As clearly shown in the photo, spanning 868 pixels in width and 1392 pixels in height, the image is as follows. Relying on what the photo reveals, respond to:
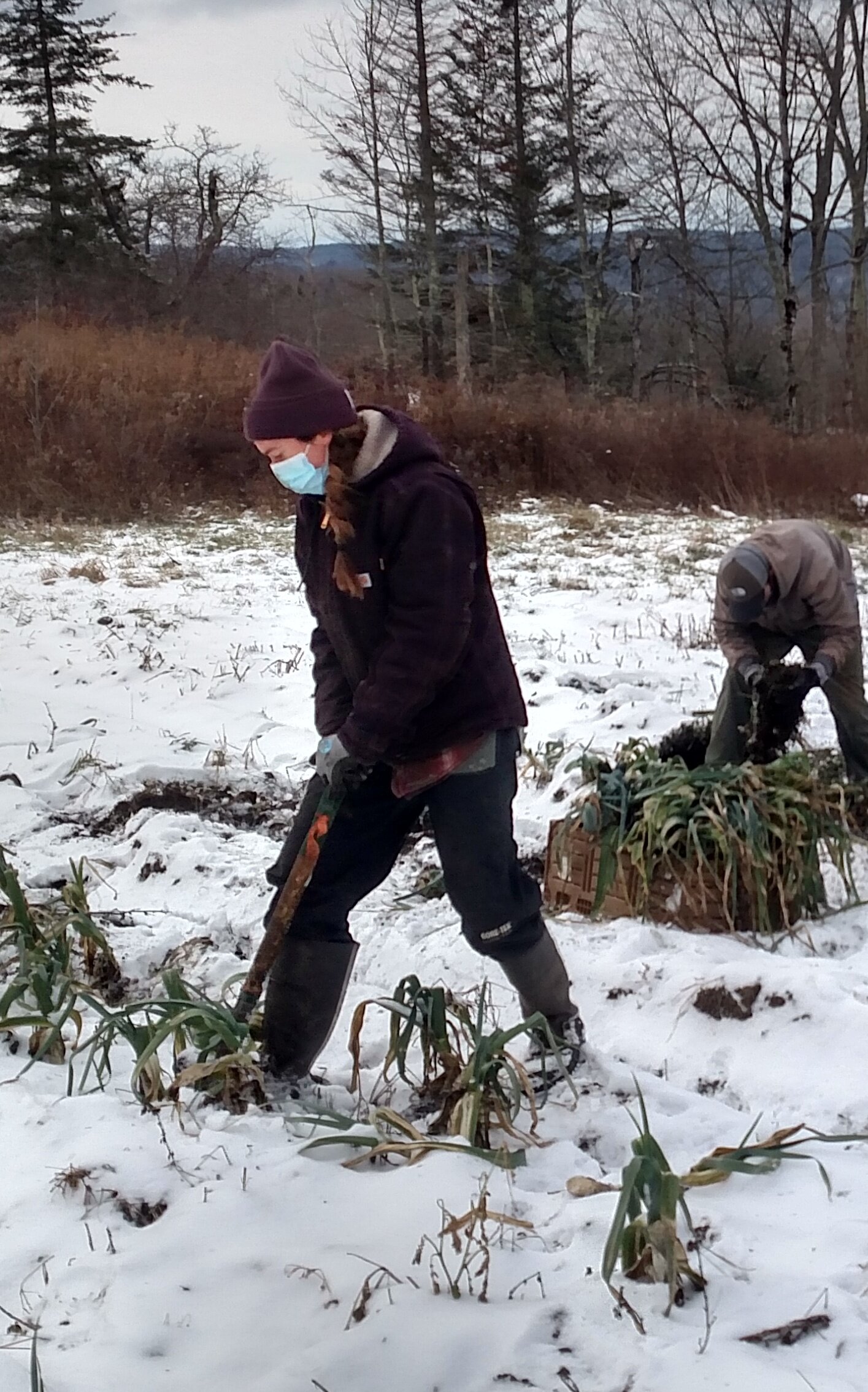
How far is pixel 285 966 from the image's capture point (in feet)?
8.25

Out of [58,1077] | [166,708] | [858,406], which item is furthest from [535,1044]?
[858,406]

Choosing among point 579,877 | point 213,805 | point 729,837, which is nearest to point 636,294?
point 213,805

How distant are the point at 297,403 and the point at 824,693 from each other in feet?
9.23

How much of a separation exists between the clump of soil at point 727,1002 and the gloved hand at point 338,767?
1270 millimetres

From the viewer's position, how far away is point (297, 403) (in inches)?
89.0

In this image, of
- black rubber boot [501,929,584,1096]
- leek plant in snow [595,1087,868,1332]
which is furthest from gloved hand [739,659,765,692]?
leek plant in snow [595,1087,868,1332]

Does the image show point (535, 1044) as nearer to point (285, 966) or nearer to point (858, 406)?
point (285, 966)

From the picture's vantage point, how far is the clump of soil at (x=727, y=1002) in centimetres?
301

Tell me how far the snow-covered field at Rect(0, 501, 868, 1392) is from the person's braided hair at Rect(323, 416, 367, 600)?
1137 millimetres

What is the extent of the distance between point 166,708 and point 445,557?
378 centimetres

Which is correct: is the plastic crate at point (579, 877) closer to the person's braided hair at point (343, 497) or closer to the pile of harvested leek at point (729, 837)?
the pile of harvested leek at point (729, 837)

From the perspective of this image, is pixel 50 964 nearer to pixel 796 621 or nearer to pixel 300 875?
pixel 300 875

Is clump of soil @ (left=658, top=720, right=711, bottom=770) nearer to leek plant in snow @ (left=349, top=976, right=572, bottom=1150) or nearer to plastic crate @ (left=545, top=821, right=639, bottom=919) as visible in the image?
plastic crate @ (left=545, top=821, right=639, bottom=919)

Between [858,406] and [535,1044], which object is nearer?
[535,1044]
